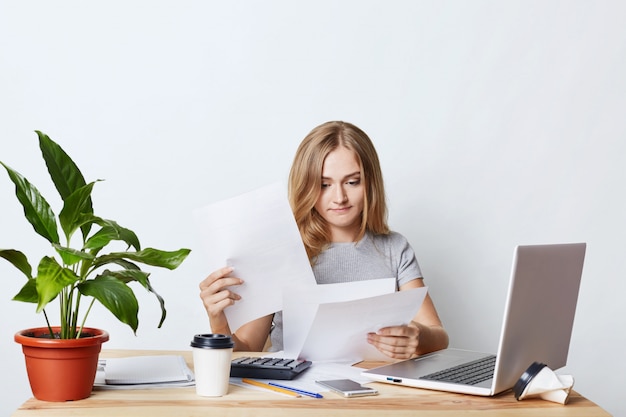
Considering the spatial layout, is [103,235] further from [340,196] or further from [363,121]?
[363,121]

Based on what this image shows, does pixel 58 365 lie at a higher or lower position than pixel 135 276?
lower

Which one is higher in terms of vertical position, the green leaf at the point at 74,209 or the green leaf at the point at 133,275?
the green leaf at the point at 74,209

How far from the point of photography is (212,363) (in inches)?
50.8

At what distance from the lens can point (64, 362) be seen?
1.22 m

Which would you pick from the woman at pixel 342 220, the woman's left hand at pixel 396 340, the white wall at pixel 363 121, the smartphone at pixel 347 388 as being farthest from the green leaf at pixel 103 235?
the white wall at pixel 363 121

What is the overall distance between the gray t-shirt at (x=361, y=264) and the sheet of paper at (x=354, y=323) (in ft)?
1.95

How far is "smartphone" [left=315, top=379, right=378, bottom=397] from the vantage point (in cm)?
134

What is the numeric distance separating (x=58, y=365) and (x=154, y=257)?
0.79 feet

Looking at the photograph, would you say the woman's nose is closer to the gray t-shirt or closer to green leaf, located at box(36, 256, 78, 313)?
the gray t-shirt

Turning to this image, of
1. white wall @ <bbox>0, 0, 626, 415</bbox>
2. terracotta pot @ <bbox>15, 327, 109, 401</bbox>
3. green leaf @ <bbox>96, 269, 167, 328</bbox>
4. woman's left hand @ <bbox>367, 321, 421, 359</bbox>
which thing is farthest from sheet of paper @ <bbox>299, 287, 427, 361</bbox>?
white wall @ <bbox>0, 0, 626, 415</bbox>

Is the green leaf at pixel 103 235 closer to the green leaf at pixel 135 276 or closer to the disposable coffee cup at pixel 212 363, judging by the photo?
the green leaf at pixel 135 276

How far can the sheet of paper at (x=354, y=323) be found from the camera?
1508 mm

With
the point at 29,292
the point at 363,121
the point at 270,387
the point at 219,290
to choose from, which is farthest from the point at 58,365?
the point at 363,121

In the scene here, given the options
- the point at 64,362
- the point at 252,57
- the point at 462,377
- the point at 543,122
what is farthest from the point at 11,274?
the point at 543,122
